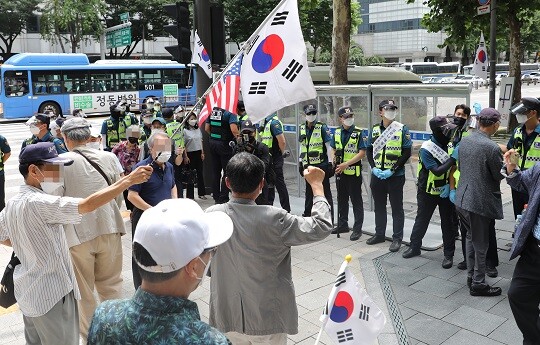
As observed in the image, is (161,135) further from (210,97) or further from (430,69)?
(430,69)

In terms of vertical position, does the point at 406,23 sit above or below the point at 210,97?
above

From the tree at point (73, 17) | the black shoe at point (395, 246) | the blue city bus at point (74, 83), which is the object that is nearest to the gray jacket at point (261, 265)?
the black shoe at point (395, 246)

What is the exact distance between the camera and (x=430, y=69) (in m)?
54.2

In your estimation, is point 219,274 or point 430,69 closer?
point 219,274

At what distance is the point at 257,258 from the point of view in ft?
9.64

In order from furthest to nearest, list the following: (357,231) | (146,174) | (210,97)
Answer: (357,231) < (210,97) < (146,174)

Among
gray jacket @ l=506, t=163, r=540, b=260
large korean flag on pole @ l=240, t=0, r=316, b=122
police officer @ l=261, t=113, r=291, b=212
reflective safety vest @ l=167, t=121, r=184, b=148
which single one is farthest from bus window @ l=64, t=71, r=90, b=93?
gray jacket @ l=506, t=163, r=540, b=260

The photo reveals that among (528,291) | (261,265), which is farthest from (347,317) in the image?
(528,291)

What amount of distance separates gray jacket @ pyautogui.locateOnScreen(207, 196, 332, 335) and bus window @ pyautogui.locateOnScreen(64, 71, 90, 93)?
83.2 ft

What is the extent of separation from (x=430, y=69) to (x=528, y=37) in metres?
12.0

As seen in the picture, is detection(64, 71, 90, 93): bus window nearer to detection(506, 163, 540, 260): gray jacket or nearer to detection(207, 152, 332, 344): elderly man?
detection(207, 152, 332, 344): elderly man

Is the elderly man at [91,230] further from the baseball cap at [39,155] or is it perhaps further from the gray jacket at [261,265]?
the gray jacket at [261,265]

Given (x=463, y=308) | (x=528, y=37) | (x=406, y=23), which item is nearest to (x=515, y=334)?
(x=463, y=308)

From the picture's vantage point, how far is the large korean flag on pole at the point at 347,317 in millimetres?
3035
